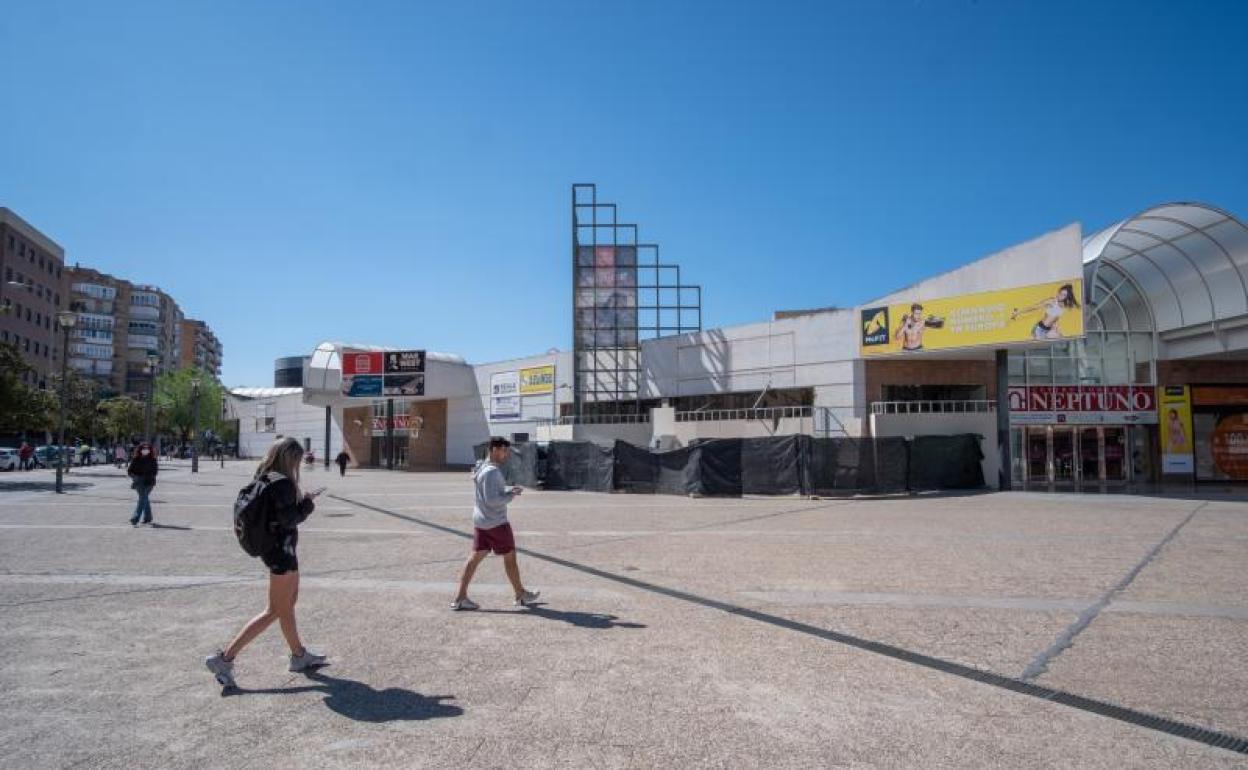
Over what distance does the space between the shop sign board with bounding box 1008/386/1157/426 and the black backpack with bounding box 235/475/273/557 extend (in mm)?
27429

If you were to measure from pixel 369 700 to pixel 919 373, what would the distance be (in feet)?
81.6

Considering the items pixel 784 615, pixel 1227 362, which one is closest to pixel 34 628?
pixel 784 615

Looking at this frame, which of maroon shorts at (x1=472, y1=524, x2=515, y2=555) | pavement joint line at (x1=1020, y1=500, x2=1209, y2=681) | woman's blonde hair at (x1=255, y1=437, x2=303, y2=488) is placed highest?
woman's blonde hair at (x1=255, y1=437, x2=303, y2=488)

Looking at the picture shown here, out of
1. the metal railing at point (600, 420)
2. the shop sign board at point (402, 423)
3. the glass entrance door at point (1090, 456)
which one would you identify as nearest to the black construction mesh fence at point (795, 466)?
the glass entrance door at point (1090, 456)

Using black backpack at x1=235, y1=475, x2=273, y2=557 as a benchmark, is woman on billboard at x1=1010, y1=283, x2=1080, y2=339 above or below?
above

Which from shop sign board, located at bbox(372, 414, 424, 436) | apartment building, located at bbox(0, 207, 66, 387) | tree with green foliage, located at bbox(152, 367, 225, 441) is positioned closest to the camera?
shop sign board, located at bbox(372, 414, 424, 436)

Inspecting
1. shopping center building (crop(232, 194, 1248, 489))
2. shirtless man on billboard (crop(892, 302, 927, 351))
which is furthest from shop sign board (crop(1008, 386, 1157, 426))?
shirtless man on billboard (crop(892, 302, 927, 351))

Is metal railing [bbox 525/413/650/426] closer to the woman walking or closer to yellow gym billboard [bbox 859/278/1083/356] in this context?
yellow gym billboard [bbox 859/278/1083/356]

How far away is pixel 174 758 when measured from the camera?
3.49 metres

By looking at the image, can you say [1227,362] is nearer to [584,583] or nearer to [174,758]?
[584,583]

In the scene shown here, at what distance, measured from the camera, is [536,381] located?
38719 mm

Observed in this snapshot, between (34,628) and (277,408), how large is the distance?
6858cm

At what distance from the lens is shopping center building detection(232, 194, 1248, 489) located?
71.9ft

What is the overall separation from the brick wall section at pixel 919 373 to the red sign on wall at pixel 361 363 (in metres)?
30.1
